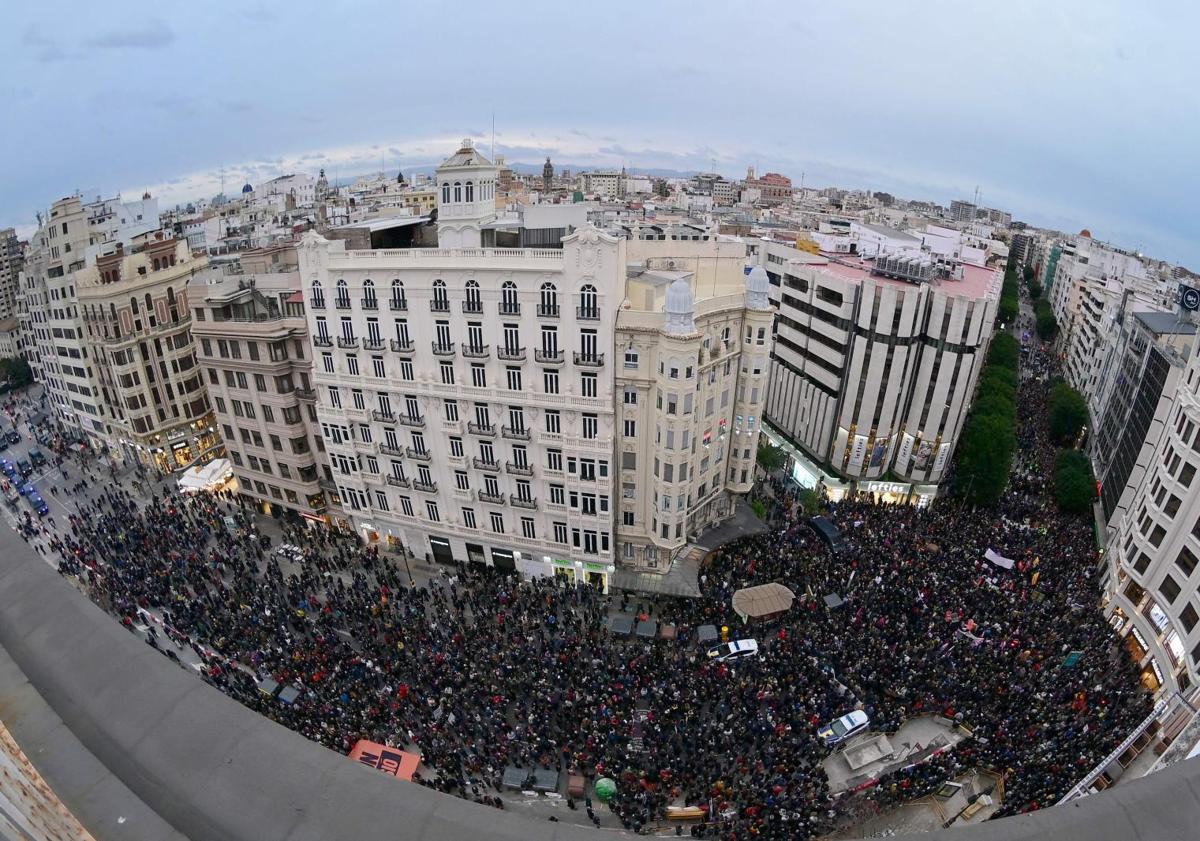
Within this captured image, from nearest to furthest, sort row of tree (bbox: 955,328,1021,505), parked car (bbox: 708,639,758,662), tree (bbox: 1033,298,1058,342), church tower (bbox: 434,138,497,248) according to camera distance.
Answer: parked car (bbox: 708,639,758,662) → church tower (bbox: 434,138,497,248) → row of tree (bbox: 955,328,1021,505) → tree (bbox: 1033,298,1058,342)

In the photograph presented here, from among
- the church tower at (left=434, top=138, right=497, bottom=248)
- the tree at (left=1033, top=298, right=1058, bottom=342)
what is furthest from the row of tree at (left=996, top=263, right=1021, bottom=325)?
the church tower at (left=434, top=138, right=497, bottom=248)

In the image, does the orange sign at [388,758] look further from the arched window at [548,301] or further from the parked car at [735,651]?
the arched window at [548,301]

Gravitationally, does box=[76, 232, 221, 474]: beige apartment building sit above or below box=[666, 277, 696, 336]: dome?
below

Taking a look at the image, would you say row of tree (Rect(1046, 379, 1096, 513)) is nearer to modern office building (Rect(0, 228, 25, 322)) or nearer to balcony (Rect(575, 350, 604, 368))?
balcony (Rect(575, 350, 604, 368))

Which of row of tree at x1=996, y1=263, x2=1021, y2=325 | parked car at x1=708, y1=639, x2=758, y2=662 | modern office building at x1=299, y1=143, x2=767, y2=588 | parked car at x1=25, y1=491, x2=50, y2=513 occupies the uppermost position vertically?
modern office building at x1=299, y1=143, x2=767, y2=588

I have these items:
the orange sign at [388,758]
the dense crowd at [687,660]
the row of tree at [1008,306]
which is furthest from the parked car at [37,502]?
the row of tree at [1008,306]

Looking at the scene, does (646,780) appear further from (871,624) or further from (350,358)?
(350,358)

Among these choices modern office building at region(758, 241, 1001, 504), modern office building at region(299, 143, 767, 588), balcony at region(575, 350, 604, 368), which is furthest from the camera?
modern office building at region(758, 241, 1001, 504)
